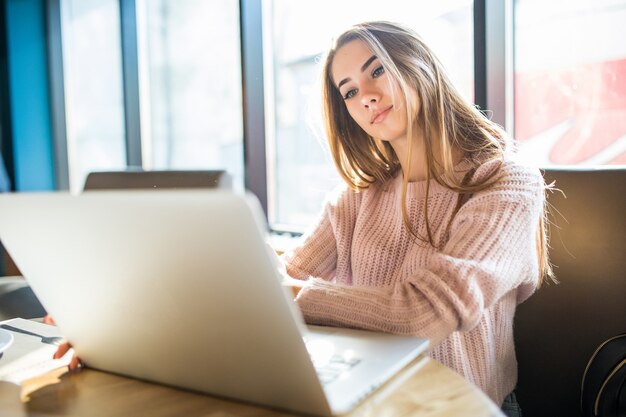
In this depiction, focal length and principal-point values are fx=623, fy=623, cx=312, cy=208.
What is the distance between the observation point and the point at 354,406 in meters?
0.63

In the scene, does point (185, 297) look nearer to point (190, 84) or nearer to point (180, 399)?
point (180, 399)

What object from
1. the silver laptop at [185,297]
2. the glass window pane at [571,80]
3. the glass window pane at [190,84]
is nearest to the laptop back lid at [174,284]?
the silver laptop at [185,297]

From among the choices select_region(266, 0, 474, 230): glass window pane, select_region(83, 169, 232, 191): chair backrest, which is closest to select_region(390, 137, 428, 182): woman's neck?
select_region(83, 169, 232, 191): chair backrest

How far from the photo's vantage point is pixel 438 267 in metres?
0.90

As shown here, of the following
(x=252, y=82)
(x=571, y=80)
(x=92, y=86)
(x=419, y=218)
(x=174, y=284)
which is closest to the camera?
(x=174, y=284)

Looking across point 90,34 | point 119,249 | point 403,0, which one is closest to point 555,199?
point 119,249

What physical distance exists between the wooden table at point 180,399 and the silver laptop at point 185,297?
14 millimetres

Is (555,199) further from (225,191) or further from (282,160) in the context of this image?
(282,160)

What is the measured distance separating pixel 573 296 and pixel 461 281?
1.43 feet

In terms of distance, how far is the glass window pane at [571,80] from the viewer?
1.73 m

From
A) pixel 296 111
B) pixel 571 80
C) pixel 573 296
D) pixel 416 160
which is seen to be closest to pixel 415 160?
pixel 416 160

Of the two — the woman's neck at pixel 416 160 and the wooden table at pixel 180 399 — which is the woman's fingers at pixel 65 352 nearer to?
the wooden table at pixel 180 399

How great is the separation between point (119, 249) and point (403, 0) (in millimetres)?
1878

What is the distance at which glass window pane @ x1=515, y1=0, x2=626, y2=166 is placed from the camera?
5.67 feet
